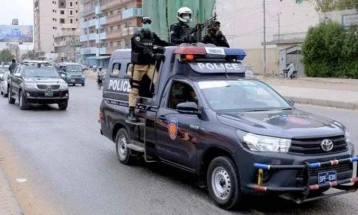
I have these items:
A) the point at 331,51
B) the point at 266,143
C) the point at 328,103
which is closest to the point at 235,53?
the point at 266,143

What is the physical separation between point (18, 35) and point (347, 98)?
13293 centimetres

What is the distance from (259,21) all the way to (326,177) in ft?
191

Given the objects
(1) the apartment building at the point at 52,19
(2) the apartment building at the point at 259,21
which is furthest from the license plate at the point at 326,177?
(1) the apartment building at the point at 52,19

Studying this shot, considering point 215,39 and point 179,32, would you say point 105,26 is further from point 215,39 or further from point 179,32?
point 215,39

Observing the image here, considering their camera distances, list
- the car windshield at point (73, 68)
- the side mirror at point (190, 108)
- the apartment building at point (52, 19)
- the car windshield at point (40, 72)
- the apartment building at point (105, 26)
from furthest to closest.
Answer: the apartment building at point (52, 19) < the apartment building at point (105, 26) < the car windshield at point (73, 68) < the car windshield at point (40, 72) < the side mirror at point (190, 108)

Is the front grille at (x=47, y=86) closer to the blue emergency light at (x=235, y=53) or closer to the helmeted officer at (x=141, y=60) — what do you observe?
the helmeted officer at (x=141, y=60)

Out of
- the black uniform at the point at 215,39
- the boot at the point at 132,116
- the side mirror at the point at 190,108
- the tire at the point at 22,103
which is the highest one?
the black uniform at the point at 215,39

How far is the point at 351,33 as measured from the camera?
31.7 meters

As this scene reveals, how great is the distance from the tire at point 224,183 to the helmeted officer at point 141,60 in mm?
2264

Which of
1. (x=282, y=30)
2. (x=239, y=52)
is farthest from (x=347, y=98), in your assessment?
(x=282, y=30)

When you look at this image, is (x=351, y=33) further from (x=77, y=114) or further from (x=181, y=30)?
(x=181, y=30)

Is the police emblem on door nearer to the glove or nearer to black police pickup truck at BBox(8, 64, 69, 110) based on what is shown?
the glove

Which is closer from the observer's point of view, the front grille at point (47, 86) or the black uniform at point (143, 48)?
the black uniform at point (143, 48)

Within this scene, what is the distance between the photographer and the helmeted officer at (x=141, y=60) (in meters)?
8.00
